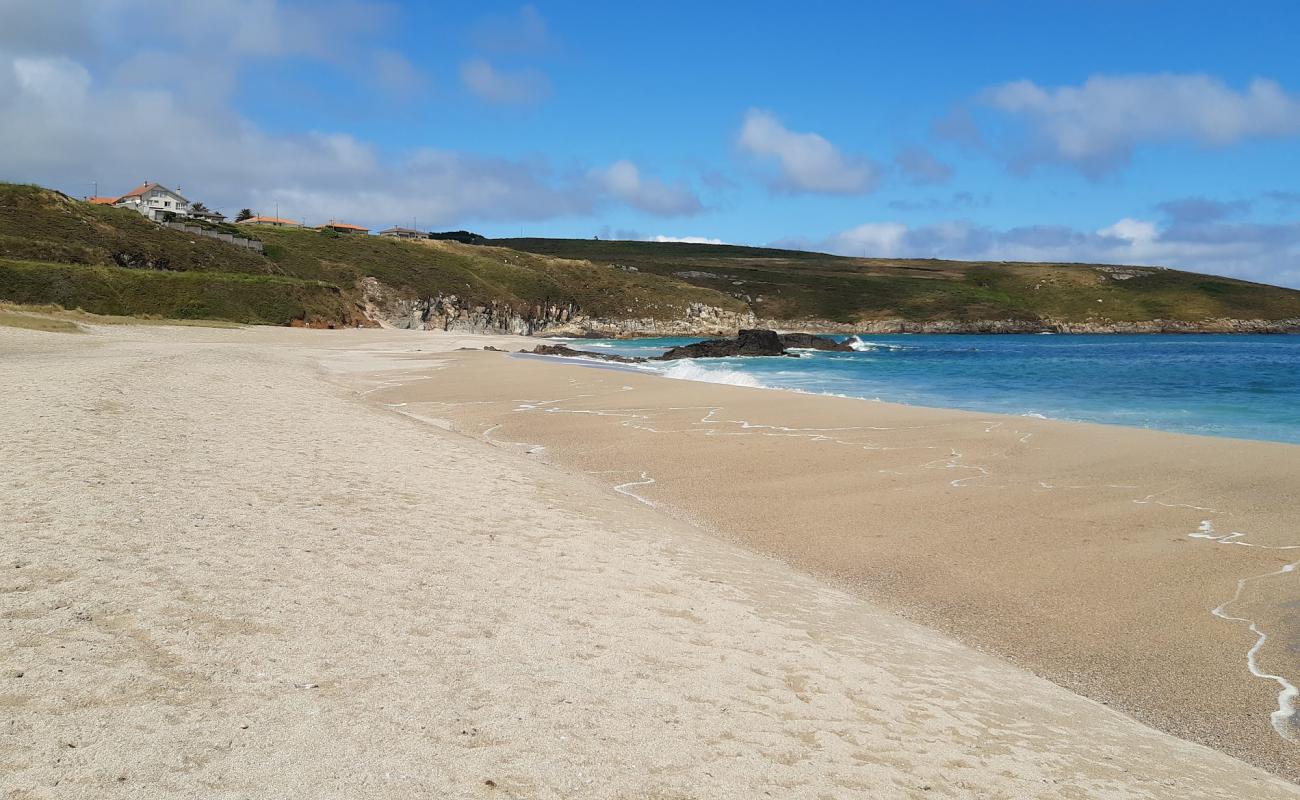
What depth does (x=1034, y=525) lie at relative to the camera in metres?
8.26

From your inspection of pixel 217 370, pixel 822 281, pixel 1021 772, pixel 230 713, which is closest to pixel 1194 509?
pixel 1021 772

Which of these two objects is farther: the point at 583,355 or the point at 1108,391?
the point at 583,355

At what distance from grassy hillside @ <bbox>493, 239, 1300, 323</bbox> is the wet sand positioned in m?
113

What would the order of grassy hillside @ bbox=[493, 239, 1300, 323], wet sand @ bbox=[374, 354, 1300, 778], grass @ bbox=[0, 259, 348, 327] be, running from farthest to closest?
1. grassy hillside @ bbox=[493, 239, 1300, 323]
2. grass @ bbox=[0, 259, 348, 327]
3. wet sand @ bbox=[374, 354, 1300, 778]

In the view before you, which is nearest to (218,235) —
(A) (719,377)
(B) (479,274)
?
(B) (479,274)

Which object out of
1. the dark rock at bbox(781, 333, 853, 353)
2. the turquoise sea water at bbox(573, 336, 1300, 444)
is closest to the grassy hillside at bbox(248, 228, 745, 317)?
the dark rock at bbox(781, 333, 853, 353)

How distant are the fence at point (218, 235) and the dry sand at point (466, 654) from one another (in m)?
69.9

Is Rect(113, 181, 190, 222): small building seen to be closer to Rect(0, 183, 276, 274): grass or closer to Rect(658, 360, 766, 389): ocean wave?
Rect(0, 183, 276, 274): grass

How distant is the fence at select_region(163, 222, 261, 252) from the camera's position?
6962cm

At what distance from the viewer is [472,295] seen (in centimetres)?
8819

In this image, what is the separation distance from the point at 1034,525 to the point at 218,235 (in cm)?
7754

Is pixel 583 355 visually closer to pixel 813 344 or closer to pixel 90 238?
pixel 813 344

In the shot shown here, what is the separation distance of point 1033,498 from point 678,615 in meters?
5.79

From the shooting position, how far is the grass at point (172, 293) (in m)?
41.2
